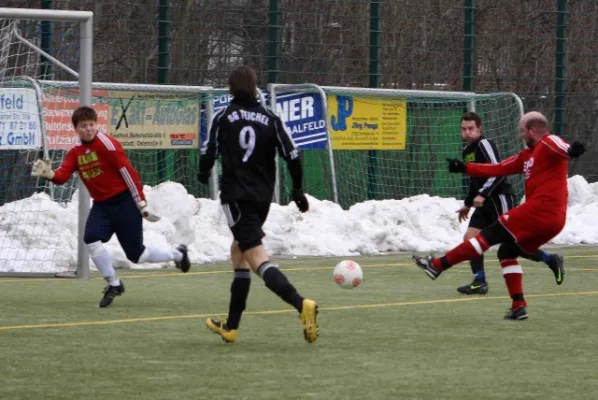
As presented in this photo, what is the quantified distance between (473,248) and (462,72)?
12329 millimetres

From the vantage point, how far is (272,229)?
17.7 meters

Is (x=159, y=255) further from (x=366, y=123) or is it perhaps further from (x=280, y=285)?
(x=366, y=123)

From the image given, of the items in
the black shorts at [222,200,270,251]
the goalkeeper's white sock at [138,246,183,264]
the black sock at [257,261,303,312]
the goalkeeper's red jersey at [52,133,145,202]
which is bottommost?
the goalkeeper's white sock at [138,246,183,264]

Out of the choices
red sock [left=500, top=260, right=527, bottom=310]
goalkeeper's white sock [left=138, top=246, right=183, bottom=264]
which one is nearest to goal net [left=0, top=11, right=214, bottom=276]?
goalkeeper's white sock [left=138, top=246, right=183, bottom=264]

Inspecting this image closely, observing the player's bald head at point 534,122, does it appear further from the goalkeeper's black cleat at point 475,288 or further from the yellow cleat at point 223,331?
the yellow cleat at point 223,331

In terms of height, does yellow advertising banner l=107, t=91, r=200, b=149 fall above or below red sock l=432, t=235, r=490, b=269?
above

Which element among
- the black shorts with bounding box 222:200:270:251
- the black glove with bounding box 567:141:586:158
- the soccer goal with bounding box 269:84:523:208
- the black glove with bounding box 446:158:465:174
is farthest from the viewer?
the soccer goal with bounding box 269:84:523:208

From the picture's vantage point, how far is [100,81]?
19344 millimetres

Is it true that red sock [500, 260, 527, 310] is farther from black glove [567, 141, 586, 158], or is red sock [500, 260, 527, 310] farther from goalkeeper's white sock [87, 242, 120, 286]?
goalkeeper's white sock [87, 242, 120, 286]

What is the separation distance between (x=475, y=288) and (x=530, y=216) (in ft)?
7.61

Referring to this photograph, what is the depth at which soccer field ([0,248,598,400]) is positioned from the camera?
763cm

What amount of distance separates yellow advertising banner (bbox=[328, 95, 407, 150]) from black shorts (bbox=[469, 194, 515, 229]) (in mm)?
7386

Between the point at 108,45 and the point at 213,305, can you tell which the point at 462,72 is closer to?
the point at 108,45

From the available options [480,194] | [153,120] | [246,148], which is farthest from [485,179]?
[153,120]
